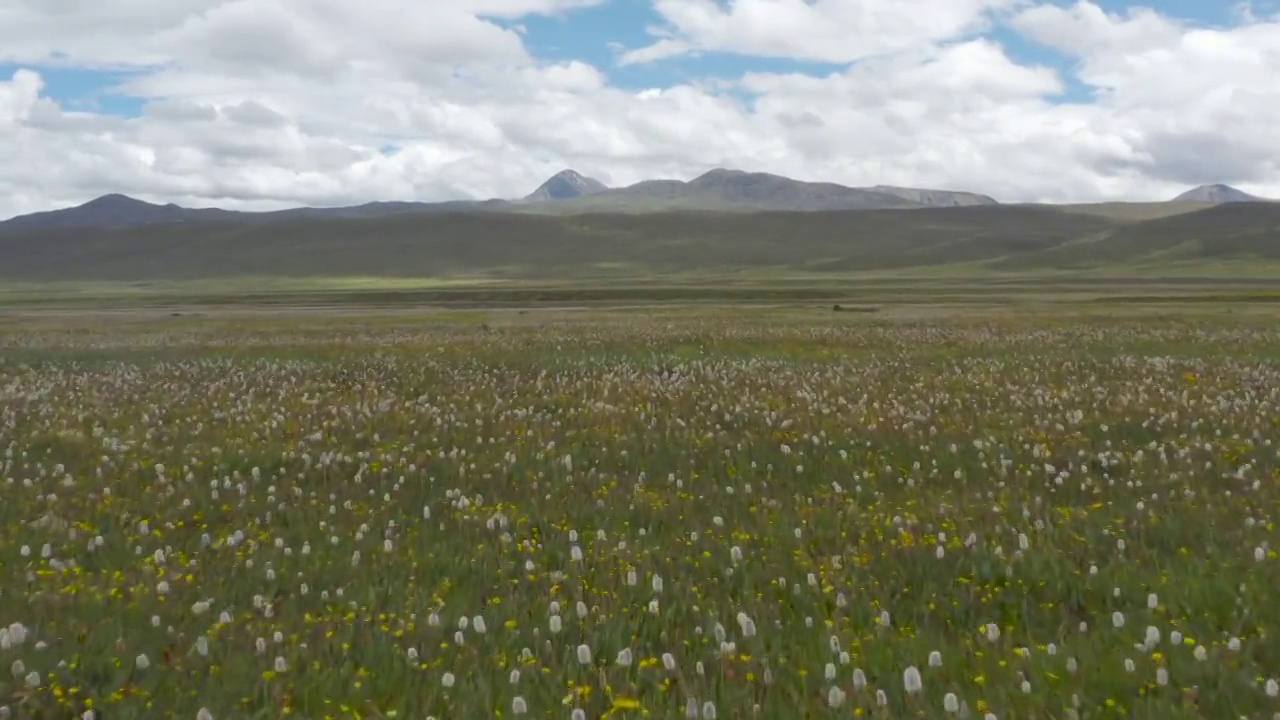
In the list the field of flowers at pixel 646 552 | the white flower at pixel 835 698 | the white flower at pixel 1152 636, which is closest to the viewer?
the white flower at pixel 835 698

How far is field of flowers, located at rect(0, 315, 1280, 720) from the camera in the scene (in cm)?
555

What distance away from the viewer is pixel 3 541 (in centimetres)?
852

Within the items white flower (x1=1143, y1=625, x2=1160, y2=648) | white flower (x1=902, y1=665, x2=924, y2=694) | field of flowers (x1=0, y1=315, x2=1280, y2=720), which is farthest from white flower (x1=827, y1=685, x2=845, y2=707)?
white flower (x1=1143, y1=625, x2=1160, y2=648)

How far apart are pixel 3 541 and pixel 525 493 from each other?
4314mm

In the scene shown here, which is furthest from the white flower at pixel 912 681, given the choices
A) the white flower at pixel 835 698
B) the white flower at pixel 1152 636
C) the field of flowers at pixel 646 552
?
the white flower at pixel 1152 636

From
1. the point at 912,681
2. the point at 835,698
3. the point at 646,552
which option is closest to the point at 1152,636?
the point at 912,681

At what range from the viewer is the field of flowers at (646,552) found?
555 centimetres

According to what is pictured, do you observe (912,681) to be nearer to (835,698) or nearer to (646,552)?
(835,698)

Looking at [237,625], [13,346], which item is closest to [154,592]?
[237,625]

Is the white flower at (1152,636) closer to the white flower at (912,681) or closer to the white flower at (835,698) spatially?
the white flower at (912,681)

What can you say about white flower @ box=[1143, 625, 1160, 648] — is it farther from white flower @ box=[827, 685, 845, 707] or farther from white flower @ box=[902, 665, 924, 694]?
white flower @ box=[827, 685, 845, 707]

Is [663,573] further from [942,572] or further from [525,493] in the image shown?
[525,493]

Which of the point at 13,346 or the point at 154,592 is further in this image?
the point at 13,346

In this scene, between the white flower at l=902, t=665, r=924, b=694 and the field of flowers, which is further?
the field of flowers
